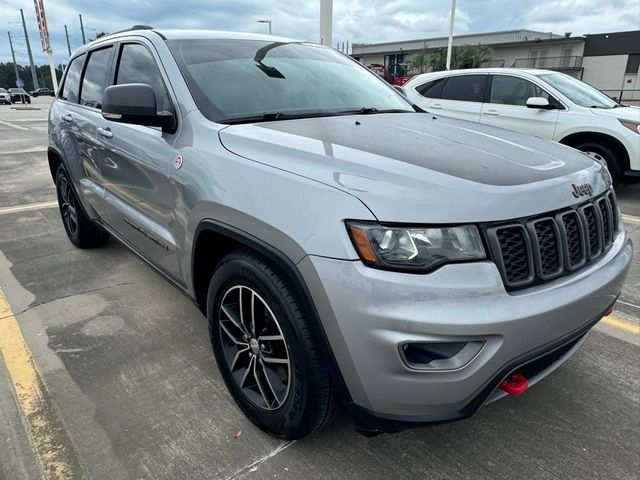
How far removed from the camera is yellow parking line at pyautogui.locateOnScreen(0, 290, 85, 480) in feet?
6.72

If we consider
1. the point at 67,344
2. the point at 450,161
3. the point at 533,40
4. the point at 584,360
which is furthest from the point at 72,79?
the point at 533,40

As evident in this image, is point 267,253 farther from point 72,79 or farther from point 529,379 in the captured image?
point 72,79

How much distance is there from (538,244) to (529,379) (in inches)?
22.3

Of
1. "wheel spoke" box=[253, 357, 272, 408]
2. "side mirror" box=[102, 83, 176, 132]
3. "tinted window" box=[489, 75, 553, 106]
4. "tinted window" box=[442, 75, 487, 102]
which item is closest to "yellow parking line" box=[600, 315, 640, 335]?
"wheel spoke" box=[253, 357, 272, 408]

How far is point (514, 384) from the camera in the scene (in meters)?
1.77

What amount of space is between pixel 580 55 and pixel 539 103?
46528 millimetres

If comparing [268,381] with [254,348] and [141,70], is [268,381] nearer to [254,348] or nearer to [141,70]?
[254,348]

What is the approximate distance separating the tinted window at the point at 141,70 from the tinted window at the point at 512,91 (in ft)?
19.3

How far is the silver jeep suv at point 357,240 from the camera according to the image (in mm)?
1572

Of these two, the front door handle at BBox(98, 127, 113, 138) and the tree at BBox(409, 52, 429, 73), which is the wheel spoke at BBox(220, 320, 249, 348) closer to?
the front door handle at BBox(98, 127, 113, 138)

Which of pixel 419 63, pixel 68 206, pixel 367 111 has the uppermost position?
pixel 419 63

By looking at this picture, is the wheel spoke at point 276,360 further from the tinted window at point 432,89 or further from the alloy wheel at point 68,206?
the tinted window at point 432,89

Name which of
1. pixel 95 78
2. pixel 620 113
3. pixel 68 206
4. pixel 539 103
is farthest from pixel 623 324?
pixel 68 206

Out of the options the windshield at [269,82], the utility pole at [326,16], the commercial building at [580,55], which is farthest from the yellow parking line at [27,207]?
the commercial building at [580,55]
